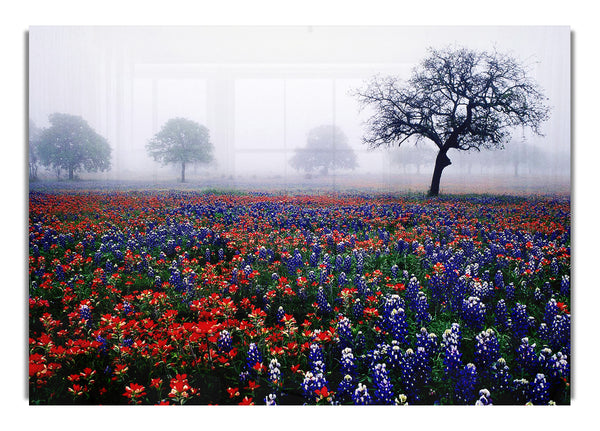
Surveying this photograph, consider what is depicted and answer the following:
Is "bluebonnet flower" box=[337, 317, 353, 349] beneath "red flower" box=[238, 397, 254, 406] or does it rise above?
above

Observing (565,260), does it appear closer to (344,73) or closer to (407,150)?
(407,150)

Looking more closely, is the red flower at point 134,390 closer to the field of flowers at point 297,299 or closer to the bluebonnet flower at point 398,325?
the field of flowers at point 297,299

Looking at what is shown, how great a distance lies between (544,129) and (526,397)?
2.62m

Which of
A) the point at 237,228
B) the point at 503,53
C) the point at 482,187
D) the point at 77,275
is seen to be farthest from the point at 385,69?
the point at 77,275

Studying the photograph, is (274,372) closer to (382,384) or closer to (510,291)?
(382,384)

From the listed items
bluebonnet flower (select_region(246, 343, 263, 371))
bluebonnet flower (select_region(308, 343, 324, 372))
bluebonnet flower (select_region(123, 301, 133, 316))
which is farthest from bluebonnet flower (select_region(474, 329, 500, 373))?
bluebonnet flower (select_region(123, 301, 133, 316))

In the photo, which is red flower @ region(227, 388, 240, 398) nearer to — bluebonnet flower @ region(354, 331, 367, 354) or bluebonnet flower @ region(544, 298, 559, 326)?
bluebonnet flower @ region(354, 331, 367, 354)

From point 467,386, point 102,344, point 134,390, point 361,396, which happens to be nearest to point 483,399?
point 467,386

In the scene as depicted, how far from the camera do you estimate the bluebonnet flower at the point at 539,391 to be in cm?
271

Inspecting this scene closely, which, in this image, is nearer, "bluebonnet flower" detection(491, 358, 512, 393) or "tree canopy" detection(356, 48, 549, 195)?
"bluebonnet flower" detection(491, 358, 512, 393)

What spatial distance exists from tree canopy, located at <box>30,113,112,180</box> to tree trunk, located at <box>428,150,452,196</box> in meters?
3.38

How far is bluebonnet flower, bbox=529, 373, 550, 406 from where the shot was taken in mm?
2713

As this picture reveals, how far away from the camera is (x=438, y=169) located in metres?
4.25

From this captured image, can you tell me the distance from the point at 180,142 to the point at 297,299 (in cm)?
195
